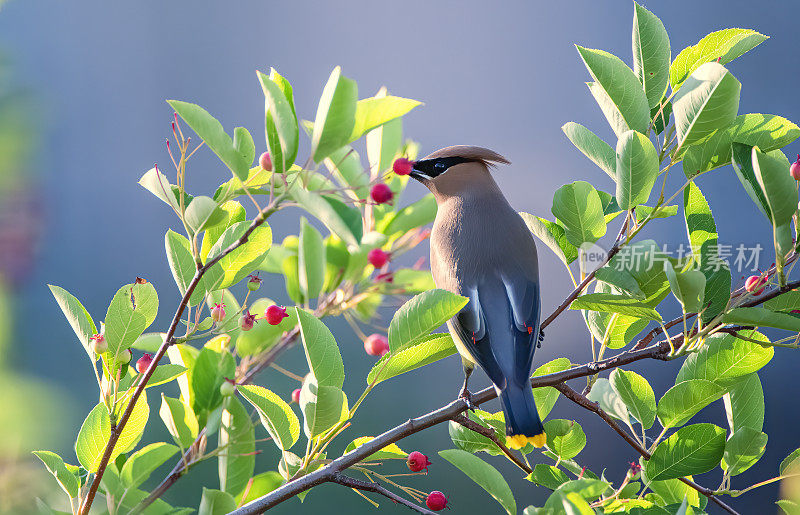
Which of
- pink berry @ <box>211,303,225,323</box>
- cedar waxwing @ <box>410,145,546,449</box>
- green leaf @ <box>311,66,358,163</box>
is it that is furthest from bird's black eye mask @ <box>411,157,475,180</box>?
green leaf @ <box>311,66,358,163</box>

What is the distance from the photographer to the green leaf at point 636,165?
0.77 metres

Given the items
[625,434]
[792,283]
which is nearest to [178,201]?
[625,434]

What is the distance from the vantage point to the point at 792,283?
2.61 ft

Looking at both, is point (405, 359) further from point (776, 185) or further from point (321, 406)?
point (776, 185)

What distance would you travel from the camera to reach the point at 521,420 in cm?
88

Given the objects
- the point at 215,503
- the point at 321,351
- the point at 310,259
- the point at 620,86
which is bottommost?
the point at 215,503

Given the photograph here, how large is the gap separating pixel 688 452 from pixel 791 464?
228 millimetres

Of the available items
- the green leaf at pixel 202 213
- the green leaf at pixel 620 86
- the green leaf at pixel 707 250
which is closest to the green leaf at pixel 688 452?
the green leaf at pixel 707 250

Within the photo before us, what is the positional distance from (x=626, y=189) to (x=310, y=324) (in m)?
0.41

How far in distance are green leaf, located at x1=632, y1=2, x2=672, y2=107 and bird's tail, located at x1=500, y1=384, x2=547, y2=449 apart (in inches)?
16.8

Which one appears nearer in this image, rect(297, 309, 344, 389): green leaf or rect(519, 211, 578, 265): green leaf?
rect(297, 309, 344, 389): green leaf

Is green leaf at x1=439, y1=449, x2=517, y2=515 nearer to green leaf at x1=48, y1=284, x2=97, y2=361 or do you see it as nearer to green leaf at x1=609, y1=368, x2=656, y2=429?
green leaf at x1=609, y1=368, x2=656, y2=429

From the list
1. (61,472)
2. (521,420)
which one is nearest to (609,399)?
(521,420)

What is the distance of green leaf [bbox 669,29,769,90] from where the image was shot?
85 cm
